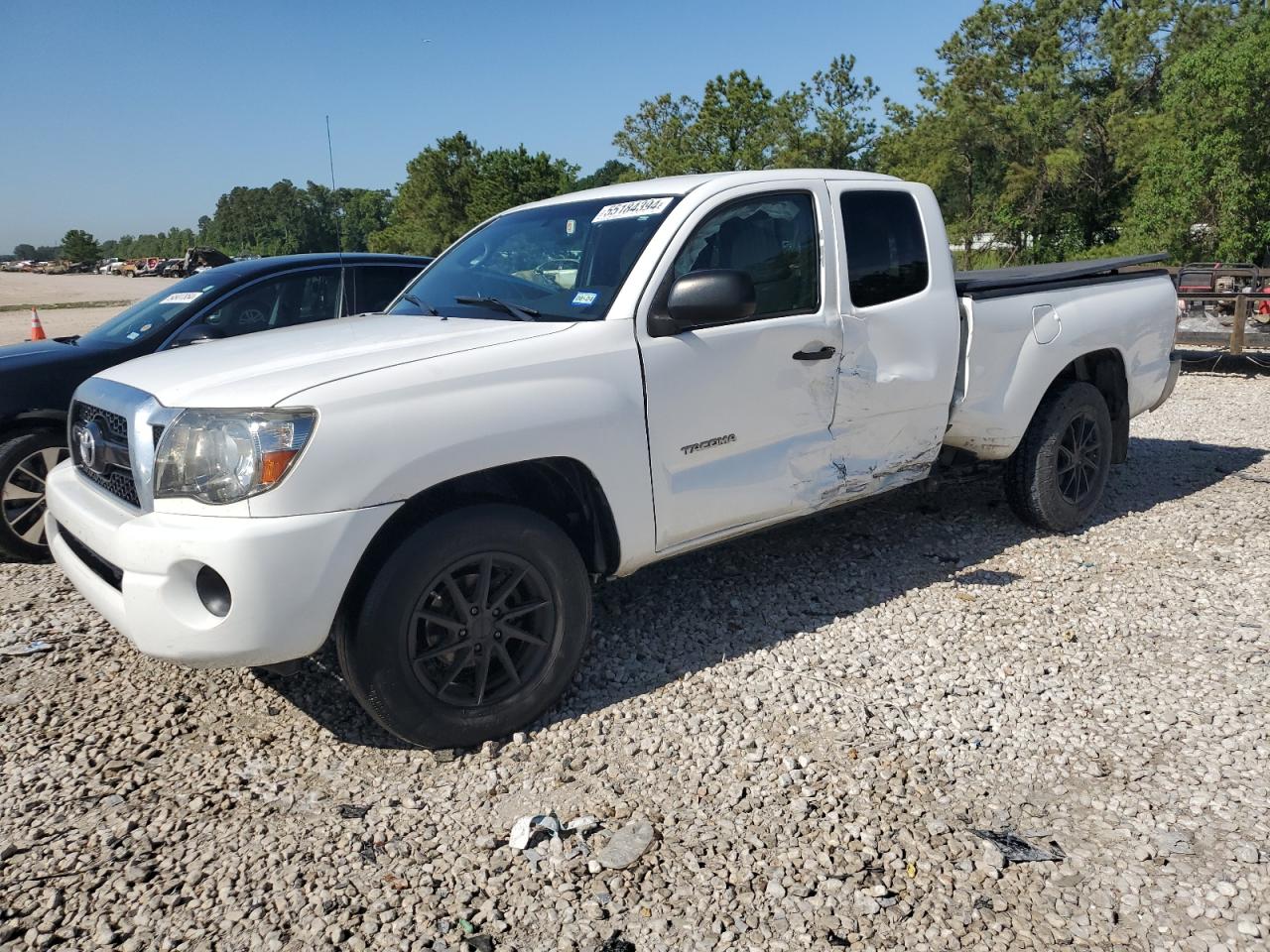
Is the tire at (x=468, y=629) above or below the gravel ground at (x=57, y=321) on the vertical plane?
below

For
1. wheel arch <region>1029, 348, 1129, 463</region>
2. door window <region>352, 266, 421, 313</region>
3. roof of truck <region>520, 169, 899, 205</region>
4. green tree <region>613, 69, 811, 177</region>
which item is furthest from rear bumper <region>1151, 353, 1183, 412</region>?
green tree <region>613, 69, 811, 177</region>

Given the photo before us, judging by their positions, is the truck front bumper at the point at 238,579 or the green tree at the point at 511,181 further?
the green tree at the point at 511,181

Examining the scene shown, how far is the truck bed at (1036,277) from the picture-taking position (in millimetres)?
4918

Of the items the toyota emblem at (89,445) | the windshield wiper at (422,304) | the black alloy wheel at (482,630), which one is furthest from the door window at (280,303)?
the black alloy wheel at (482,630)

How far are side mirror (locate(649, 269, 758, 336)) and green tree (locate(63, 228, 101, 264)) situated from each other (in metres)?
125

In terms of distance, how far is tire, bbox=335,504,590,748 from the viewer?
3.04m

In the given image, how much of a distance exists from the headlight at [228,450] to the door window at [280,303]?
3088mm

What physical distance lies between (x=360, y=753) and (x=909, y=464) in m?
2.83

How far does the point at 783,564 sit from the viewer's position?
507cm

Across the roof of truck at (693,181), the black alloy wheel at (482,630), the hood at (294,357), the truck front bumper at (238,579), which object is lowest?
the black alloy wheel at (482,630)

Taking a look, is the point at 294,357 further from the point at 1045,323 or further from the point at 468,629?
the point at 1045,323

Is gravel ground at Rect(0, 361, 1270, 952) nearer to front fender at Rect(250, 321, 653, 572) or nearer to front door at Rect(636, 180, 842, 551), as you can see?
front door at Rect(636, 180, 842, 551)

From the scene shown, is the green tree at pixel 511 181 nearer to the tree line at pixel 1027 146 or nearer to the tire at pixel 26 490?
the tree line at pixel 1027 146

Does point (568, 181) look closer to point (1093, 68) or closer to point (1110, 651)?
point (1093, 68)
